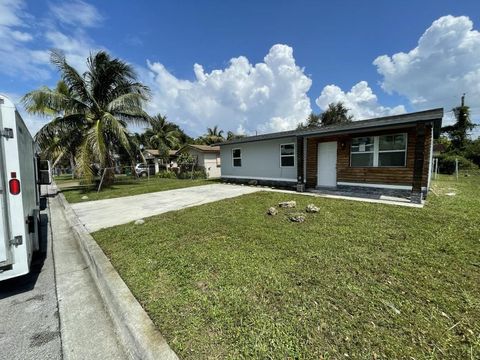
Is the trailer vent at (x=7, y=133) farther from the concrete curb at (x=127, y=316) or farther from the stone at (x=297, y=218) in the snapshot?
the stone at (x=297, y=218)

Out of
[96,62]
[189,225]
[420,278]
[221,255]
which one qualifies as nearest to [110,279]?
[221,255]

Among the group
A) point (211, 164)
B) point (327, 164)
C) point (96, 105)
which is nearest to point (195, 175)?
point (211, 164)

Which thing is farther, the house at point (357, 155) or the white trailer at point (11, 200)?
the house at point (357, 155)

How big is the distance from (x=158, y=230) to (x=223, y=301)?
320cm

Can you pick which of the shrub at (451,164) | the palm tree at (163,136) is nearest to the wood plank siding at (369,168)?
the shrub at (451,164)

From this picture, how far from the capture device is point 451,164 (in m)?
20.6

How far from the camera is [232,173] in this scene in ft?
50.1

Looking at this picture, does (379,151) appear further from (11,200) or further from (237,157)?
(11,200)

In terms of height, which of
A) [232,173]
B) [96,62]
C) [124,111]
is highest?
[96,62]

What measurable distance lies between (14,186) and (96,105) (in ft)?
40.6

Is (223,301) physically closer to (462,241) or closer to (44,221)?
(462,241)

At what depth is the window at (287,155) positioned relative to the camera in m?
11.6

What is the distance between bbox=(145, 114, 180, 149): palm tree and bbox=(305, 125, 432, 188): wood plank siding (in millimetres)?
23541

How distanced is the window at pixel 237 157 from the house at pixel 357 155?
1438mm
